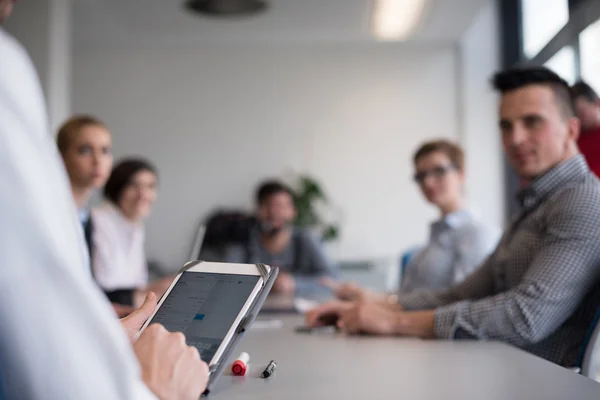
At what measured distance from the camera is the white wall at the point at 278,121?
23.0 feet

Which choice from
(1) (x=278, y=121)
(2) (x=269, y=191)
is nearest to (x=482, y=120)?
(1) (x=278, y=121)

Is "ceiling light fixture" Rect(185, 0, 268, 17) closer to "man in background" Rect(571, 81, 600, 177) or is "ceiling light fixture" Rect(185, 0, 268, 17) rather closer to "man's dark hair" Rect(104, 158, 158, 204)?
"man's dark hair" Rect(104, 158, 158, 204)

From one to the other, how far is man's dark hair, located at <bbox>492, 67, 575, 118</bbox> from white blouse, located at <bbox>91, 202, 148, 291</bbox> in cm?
213

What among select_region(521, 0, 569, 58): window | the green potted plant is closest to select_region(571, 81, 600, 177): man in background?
select_region(521, 0, 569, 58): window

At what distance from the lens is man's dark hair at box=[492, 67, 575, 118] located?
2098 millimetres

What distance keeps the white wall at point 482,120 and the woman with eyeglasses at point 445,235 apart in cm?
347

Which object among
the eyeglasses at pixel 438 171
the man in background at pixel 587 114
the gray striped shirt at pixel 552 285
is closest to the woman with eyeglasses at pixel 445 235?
the eyeglasses at pixel 438 171

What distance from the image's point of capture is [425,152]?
359 centimetres

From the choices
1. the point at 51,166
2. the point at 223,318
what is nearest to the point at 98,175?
the point at 223,318

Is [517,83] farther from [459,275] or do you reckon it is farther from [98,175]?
[98,175]

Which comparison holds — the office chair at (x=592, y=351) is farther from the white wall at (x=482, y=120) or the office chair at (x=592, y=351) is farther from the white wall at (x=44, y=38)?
the white wall at (x=482, y=120)

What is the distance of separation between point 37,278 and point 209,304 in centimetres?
50

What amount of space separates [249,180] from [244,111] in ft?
2.48

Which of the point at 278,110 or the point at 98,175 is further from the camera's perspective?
the point at 278,110
